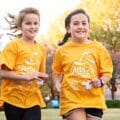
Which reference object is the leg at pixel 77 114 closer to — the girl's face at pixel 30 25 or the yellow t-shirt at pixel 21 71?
the yellow t-shirt at pixel 21 71

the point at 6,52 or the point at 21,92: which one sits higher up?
the point at 6,52

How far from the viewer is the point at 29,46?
18.6ft

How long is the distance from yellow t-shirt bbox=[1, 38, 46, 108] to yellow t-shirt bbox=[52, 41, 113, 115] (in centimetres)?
31

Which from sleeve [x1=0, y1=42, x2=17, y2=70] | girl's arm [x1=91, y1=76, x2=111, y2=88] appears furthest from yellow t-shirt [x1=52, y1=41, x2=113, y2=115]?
sleeve [x1=0, y1=42, x2=17, y2=70]

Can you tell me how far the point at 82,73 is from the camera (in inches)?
213

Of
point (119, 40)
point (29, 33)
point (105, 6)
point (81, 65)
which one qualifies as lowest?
point (81, 65)

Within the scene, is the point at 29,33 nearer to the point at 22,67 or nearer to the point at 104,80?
the point at 22,67

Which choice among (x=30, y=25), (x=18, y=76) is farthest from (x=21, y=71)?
(x=30, y=25)

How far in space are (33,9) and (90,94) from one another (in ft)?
3.97

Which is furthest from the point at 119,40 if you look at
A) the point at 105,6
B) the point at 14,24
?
the point at 14,24

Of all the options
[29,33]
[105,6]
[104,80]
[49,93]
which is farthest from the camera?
[105,6]

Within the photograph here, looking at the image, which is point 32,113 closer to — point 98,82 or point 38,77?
→ point 38,77

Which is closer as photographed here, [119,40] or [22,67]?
[22,67]

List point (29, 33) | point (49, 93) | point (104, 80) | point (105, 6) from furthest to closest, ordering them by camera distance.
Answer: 1. point (105, 6)
2. point (49, 93)
3. point (29, 33)
4. point (104, 80)
